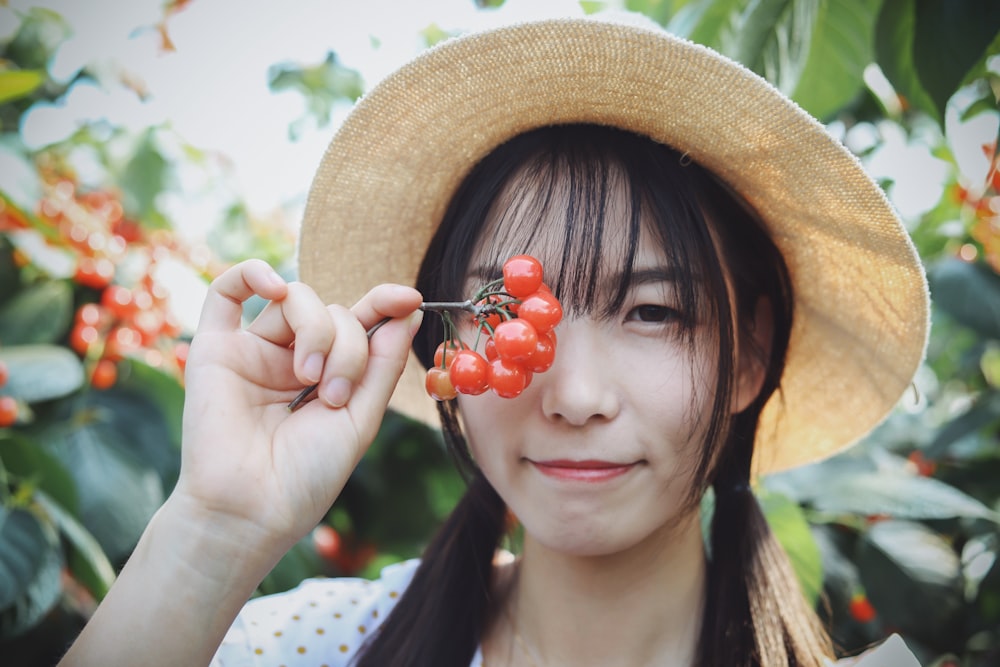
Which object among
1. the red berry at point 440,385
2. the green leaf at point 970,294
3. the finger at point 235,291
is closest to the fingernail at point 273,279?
the finger at point 235,291

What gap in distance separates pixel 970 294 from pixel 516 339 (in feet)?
4.53

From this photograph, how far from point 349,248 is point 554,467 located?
56cm

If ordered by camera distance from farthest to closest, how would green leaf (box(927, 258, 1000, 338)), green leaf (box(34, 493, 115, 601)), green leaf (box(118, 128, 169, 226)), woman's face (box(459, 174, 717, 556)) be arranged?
green leaf (box(118, 128, 169, 226))
green leaf (box(927, 258, 1000, 338))
green leaf (box(34, 493, 115, 601))
woman's face (box(459, 174, 717, 556))

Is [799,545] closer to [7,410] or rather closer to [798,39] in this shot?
[798,39]

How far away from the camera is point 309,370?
913 millimetres

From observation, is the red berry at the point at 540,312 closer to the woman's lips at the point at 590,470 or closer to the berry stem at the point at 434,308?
the berry stem at the point at 434,308

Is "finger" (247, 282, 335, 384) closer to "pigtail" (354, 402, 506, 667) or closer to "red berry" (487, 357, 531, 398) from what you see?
"red berry" (487, 357, 531, 398)

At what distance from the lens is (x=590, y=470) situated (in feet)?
3.34

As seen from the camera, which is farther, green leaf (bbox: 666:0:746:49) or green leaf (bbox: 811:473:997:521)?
green leaf (bbox: 811:473:997:521)

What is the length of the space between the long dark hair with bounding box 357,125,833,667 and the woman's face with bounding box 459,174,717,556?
2cm

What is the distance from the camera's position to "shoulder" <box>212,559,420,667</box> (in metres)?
1.27

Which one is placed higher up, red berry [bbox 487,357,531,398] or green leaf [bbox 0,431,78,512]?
red berry [bbox 487,357,531,398]

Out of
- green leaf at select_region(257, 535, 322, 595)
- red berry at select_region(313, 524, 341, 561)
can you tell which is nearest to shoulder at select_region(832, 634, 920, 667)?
green leaf at select_region(257, 535, 322, 595)

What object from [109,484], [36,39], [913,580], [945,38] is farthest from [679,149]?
[36,39]
